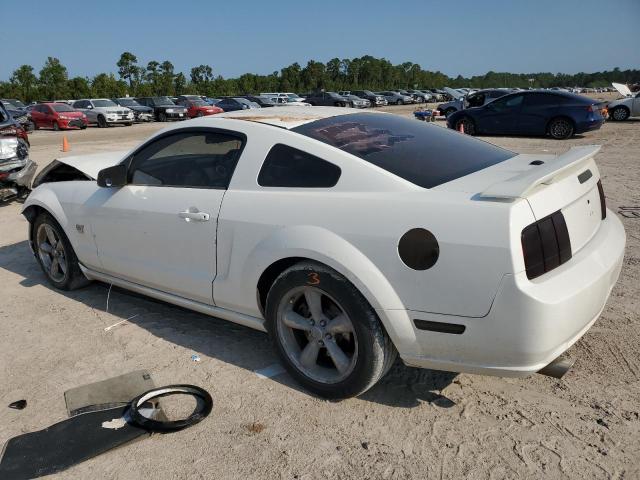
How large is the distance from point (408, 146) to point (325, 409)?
1.59 metres

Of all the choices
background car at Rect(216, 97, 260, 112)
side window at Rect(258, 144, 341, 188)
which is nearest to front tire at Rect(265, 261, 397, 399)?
side window at Rect(258, 144, 341, 188)

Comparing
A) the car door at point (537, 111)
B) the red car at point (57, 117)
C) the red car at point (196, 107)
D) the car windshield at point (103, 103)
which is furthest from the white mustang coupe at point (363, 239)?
the red car at point (196, 107)

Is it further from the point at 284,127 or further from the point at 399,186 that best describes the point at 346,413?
the point at 284,127

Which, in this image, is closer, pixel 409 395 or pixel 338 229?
pixel 338 229

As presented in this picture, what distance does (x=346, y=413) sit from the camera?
3.04m

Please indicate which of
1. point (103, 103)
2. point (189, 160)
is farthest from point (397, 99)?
point (189, 160)

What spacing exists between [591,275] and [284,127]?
6.17 feet

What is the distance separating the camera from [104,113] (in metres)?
30.7

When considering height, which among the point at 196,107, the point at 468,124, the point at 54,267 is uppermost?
the point at 54,267

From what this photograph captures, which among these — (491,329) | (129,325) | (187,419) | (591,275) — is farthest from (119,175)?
(591,275)

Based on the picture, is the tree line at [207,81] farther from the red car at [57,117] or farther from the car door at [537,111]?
the car door at [537,111]

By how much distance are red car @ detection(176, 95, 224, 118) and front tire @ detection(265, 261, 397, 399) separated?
31.4 metres

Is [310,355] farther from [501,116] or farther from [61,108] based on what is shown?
[61,108]

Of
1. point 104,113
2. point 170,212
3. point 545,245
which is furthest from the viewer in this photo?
point 104,113
